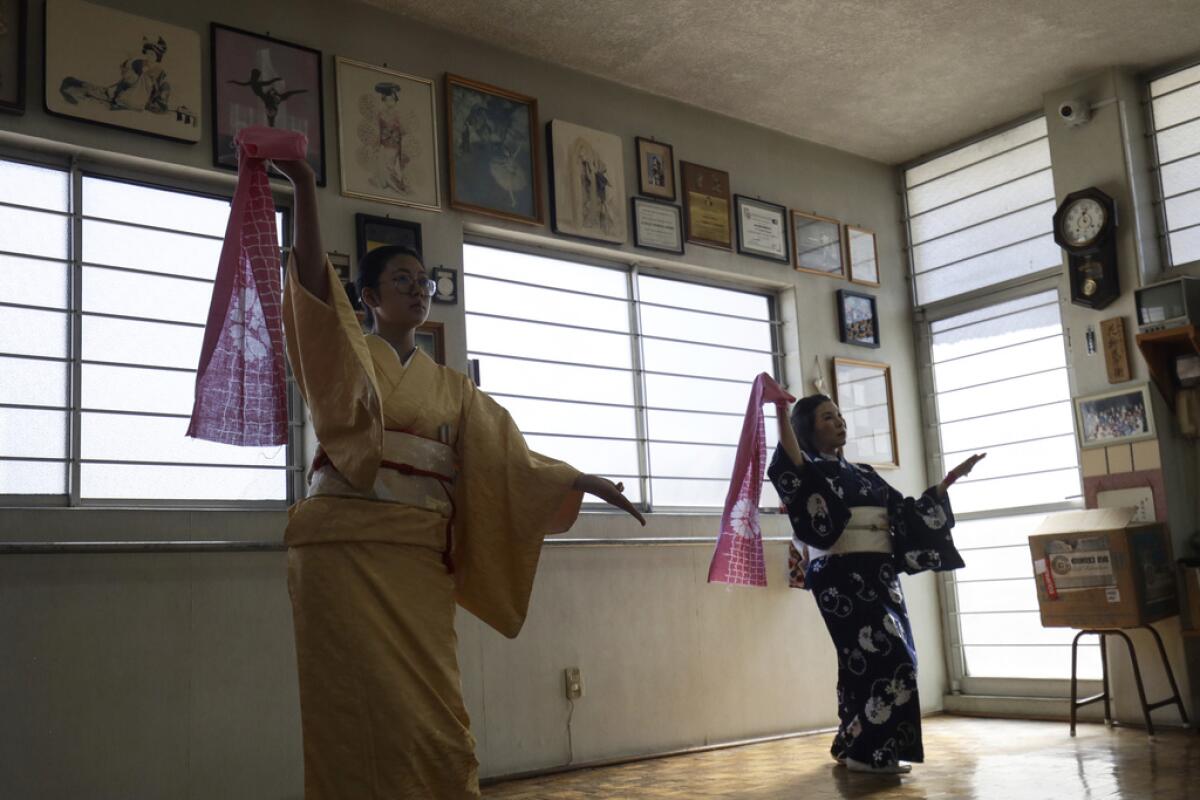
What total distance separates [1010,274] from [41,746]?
4994 mm

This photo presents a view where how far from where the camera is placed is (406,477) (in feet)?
7.93

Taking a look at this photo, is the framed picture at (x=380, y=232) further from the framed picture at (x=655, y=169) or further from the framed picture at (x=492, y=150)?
the framed picture at (x=655, y=169)

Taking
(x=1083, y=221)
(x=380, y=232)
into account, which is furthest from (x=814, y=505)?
(x=1083, y=221)

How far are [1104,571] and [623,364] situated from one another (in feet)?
7.56

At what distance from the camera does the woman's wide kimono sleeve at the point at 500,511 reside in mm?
2604

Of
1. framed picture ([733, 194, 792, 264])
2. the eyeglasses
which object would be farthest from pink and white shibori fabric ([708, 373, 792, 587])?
the eyeglasses

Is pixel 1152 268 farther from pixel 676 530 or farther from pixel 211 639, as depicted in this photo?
pixel 211 639

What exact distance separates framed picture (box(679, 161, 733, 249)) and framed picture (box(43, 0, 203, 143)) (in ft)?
7.94

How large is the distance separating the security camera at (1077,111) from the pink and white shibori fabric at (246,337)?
4.43m

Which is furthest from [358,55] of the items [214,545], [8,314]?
[214,545]

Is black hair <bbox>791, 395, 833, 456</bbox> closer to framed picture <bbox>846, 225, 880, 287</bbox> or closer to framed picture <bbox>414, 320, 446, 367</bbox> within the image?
framed picture <bbox>414, 320, 446, 367</bbox>

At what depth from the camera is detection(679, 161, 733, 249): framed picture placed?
559cm

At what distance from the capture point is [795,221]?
19.9 ft

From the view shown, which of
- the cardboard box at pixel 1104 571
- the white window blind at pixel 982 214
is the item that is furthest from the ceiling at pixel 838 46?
the cardboard box at pixel 1104 571
